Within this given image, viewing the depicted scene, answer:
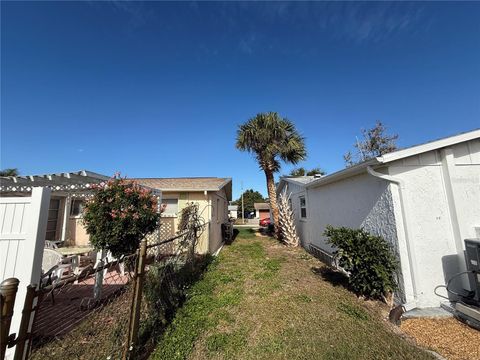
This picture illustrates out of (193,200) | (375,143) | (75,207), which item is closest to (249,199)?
(375,143)

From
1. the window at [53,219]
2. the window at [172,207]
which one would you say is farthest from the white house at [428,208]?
the window at [53,219]

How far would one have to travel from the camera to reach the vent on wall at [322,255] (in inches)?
307

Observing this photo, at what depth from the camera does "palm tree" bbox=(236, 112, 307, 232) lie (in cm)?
1509

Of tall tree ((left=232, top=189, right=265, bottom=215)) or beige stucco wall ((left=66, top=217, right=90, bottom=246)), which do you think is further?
tall tree ((left=232, top=189, right=265, bottom=215))

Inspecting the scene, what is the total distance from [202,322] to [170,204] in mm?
7387

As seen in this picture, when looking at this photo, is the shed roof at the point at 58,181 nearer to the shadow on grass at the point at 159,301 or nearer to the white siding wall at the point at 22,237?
the white siding wall at the point at 22,237

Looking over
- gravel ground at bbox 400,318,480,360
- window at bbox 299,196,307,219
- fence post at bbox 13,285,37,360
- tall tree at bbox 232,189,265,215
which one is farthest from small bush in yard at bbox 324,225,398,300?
tall tree at bbox 232,189,265,215

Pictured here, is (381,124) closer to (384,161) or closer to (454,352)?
(384,161)

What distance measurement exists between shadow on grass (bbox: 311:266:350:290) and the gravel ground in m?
1.87

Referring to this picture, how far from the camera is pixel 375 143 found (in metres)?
26.4

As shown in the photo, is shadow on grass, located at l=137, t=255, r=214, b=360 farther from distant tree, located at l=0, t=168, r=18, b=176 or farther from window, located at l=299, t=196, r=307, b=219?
distant tree, located at l=0, t=168, r=18, b=176

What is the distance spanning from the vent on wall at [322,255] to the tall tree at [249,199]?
49099 millimetres

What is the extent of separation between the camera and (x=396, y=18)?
285 inches

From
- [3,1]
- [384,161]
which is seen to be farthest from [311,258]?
[3,1]
